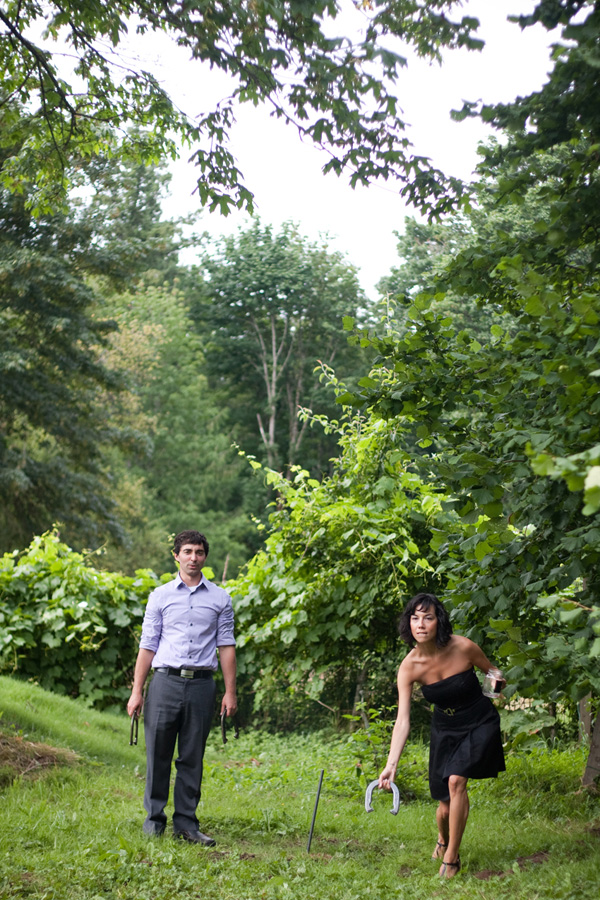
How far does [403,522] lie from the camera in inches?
341

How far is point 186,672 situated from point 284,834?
1.39 meters

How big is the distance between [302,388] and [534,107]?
35897mm

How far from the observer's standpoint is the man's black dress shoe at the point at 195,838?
227 inches

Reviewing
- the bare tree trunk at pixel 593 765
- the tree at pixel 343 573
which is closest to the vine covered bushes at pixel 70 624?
the tree at pixel 343 573

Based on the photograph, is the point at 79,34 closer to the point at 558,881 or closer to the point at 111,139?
the point at 111,139

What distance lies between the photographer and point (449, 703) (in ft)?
17.8

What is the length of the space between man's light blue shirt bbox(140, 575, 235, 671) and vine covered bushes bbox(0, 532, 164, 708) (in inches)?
200

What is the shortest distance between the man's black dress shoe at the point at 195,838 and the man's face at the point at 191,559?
1642mm

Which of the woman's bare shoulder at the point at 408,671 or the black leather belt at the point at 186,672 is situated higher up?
the woman's bare shoulder at the point at 408,671

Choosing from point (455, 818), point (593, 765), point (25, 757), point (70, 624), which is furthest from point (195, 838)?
point (70, 624)

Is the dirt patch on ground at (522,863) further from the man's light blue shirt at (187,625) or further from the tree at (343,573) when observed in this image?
the tree at (343,573)

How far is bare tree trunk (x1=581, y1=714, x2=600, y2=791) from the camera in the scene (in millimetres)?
6891

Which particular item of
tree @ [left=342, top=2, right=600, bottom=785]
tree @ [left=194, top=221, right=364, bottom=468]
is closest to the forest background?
tree @ [left=342, top=2, right=600, bottom=785]

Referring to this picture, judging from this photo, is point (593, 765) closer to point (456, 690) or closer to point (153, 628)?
point (456, 690)
